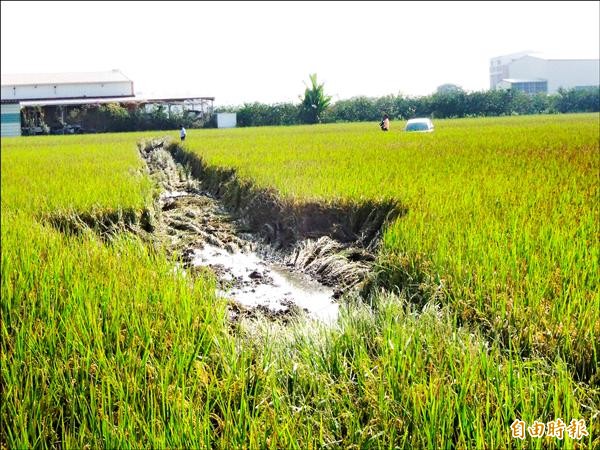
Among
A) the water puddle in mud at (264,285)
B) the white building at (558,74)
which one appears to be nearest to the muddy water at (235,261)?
the water puddle in mud at (264,285)

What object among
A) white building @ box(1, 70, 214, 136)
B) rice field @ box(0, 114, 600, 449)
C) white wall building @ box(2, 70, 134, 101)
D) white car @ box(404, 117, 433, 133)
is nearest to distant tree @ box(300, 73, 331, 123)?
white building @ box(1, 70, 214, 136)

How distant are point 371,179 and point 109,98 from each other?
90.7 ft

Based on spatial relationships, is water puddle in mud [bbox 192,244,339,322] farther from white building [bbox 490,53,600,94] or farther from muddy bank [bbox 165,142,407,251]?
white building [bbox 490,53,600,94]

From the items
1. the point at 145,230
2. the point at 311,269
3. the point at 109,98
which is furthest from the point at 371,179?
the point at 109,98

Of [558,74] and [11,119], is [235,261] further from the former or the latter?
[558,74]

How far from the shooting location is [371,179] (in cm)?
595

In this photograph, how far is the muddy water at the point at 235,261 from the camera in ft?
12.8

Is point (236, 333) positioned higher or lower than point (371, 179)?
lower

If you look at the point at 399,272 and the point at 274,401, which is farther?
the point at 399,272

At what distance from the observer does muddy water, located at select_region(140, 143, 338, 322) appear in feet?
12.8

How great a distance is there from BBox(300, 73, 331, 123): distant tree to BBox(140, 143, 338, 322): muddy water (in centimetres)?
2688

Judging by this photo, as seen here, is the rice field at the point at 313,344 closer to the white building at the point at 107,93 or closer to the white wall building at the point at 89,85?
the white building at the point at 107,93

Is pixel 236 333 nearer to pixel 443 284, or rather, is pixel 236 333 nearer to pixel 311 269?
pixel 443 284

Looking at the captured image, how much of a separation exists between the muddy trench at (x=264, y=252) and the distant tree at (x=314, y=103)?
89.0 ft
